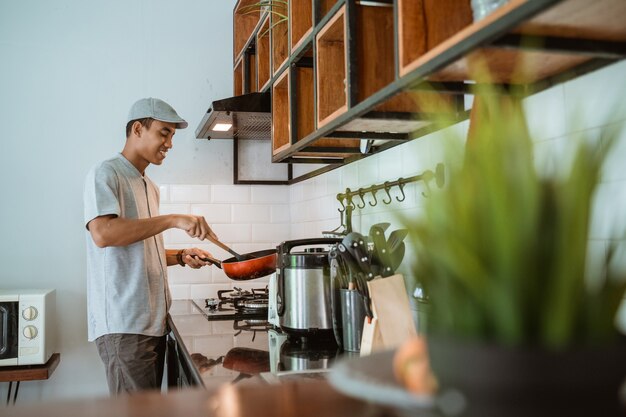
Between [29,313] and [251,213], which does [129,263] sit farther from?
[251,213]

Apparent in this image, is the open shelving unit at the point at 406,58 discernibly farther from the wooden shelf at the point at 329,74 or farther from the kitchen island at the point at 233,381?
the kitchen island at the point at 233,381

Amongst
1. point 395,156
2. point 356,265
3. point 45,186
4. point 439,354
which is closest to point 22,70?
point 45,186

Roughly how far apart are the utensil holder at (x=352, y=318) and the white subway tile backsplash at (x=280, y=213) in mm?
2067

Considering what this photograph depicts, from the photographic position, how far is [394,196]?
7.06ft

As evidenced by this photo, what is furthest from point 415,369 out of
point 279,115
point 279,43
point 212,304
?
point 212,304

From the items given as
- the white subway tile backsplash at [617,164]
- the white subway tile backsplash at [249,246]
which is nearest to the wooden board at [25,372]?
the white subway tile backsplash at [249,246]

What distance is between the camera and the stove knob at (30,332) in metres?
2.79

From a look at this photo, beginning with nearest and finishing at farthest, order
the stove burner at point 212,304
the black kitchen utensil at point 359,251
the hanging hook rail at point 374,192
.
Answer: the black kitchen utensil at point 359,251
the hanging hook rail at point 374,192
the stove burner at point 212,304

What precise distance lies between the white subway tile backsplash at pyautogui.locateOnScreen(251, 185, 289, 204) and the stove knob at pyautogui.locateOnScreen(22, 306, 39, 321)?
140 centimetres

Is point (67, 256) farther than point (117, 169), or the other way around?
point (67, 256)

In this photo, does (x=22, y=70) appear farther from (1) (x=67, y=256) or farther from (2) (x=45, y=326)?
(2) (x=45, y=326)

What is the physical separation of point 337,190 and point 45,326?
156 cm

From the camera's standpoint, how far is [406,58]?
4.14 feet

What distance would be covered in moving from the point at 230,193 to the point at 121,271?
1.23 metres
